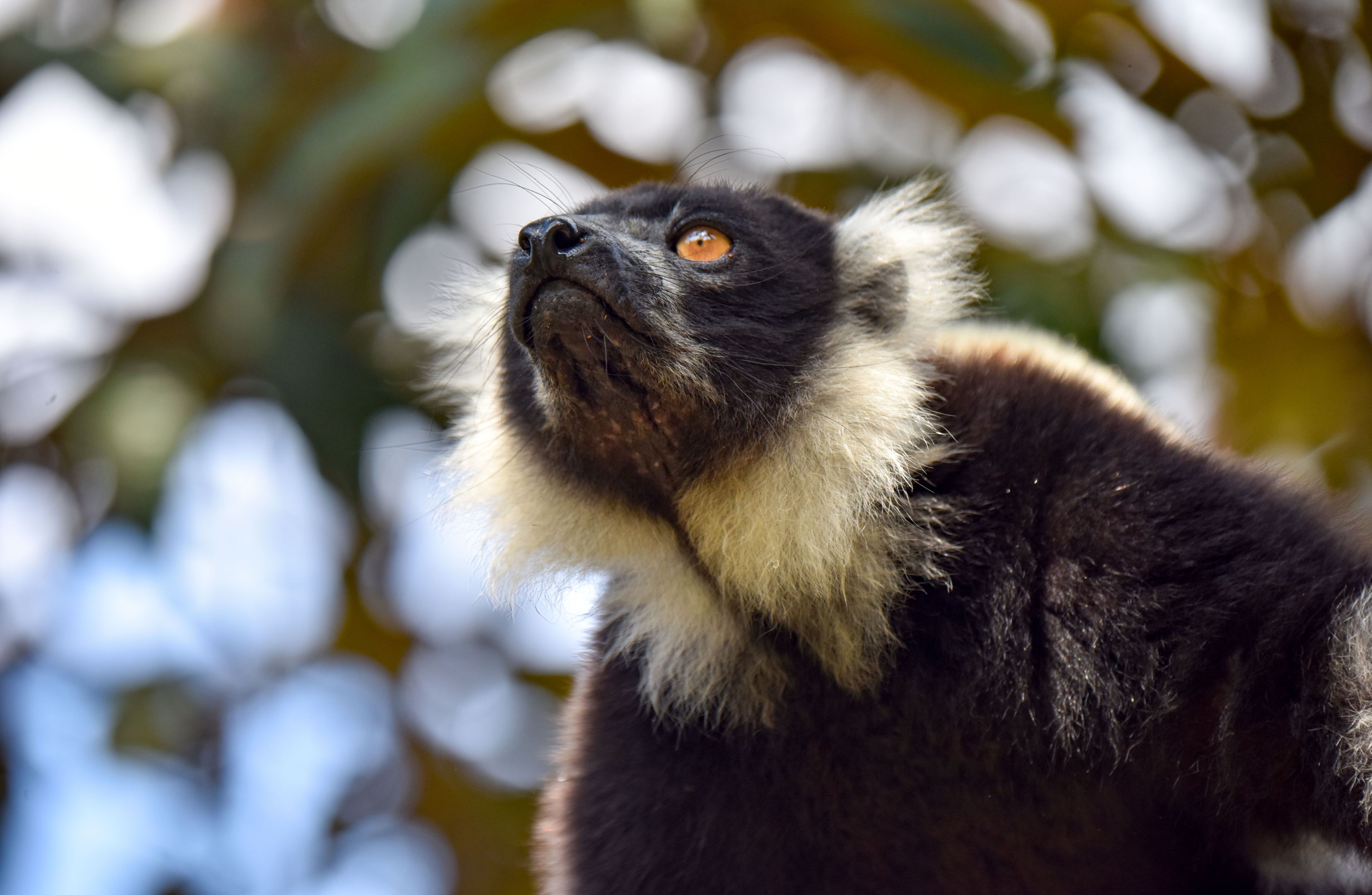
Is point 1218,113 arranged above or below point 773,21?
above

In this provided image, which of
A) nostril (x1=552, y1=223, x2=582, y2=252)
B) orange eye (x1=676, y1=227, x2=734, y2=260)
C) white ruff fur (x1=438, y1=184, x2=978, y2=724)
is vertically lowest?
white ruff fur (x1=438, y1=184, x2=978, y2=724)

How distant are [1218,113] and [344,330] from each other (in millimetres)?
4815

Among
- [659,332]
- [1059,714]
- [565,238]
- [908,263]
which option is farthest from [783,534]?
[908,263]

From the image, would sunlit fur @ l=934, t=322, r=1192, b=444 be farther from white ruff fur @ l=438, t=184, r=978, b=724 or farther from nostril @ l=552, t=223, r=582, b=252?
nostril @ l=552, t=223, r=582, b=252

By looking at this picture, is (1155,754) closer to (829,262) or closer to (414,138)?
(829,262)

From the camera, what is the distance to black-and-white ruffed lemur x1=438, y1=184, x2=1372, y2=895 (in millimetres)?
2807

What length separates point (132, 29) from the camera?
702 centimetres

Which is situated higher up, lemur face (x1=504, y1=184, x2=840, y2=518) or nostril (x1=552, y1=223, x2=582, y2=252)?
nostril (x1=552, y1=223, x2=582, y2=252)

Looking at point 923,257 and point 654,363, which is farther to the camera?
point 923,257

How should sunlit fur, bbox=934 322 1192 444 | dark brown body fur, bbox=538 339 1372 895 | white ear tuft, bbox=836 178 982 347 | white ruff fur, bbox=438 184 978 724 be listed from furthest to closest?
white ear tuft, bbox=836 178 982 347
sunlit fur, bbox=934 322 1192 444
white ruff fur, bbox=438 184 978 724
dark brown body fur, bbox=538 339 1372 895

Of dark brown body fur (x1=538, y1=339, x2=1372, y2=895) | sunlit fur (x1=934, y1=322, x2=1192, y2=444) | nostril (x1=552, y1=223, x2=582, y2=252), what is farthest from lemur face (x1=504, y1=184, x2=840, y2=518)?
dark brown body fur (x1=538, y1=339, x2=1372, y2=895)

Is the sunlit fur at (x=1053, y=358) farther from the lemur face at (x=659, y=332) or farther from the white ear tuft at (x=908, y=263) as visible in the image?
the lemur face at (x=659, y=332)

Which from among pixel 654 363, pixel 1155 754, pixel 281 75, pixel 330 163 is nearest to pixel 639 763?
pixel 654 363

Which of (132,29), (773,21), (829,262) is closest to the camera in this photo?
(829,262)
